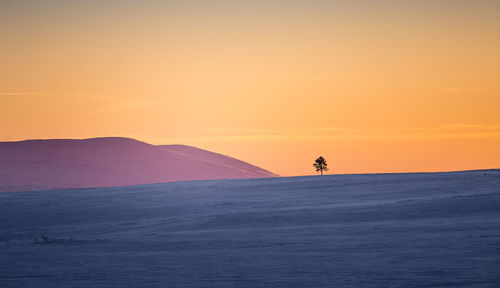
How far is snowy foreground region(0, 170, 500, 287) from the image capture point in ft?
47.2

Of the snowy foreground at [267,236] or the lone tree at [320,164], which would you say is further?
the lone tree at [320,164]

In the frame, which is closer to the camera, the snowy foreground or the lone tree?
the snowy foreground

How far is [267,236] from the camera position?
2205 cm

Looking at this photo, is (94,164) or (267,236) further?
(94,164)

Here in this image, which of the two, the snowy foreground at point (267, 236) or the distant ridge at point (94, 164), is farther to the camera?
the distant ridge at point (94, 164)

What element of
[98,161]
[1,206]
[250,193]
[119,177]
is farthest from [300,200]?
[98,161]

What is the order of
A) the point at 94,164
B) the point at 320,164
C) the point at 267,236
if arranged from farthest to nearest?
1. the point at 94,164
2. the point at 320,164
3. the point at 267,236

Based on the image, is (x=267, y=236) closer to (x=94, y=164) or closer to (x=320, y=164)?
(x=320, y=164)

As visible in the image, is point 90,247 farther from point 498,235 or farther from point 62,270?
point 498,235

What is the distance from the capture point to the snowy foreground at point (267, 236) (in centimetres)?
1438

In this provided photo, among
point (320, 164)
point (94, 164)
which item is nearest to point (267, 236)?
point (320, 164)

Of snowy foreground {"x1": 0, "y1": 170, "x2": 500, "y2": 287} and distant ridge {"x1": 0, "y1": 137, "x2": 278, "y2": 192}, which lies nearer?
snowy foreground {"x1": 0, "y1": 170, "x2": 500, "y2": 287}

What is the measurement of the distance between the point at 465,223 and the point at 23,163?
143966 mm

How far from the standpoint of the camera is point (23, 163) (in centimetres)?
15262
